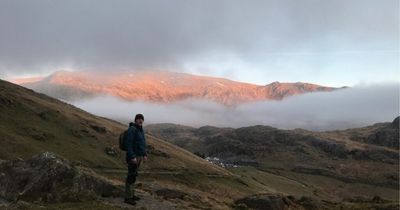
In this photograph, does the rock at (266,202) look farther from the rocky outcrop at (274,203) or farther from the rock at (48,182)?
the rock at (48,182)

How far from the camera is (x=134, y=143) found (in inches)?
1119

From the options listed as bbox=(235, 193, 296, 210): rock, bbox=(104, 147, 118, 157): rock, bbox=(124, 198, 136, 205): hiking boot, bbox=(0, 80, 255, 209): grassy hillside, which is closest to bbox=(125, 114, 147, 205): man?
bbox=(124, 198, 136, 205): hiking boot

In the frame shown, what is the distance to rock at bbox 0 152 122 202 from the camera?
29766mm

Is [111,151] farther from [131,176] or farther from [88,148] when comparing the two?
[131,176]

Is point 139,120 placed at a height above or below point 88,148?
above

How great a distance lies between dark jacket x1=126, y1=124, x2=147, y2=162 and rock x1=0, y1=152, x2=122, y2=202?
4584 millimetres

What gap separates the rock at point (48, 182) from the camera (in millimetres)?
29766

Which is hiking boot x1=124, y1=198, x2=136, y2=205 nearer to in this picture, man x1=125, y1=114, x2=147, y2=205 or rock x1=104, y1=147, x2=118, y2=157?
man x1=125, y1=114, x2=147, y2=205

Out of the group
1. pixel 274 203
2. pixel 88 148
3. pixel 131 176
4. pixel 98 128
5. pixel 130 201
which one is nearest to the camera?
pixel 131 176

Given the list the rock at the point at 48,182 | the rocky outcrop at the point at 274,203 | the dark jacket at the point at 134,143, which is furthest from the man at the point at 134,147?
the rocky outcrop at the point at 274,203

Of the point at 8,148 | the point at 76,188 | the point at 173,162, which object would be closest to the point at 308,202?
the point at 76,188

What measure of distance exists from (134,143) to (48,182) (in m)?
6.47

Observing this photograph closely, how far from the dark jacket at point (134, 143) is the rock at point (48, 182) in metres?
4.58

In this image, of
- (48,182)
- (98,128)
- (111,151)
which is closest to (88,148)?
(111,151)
